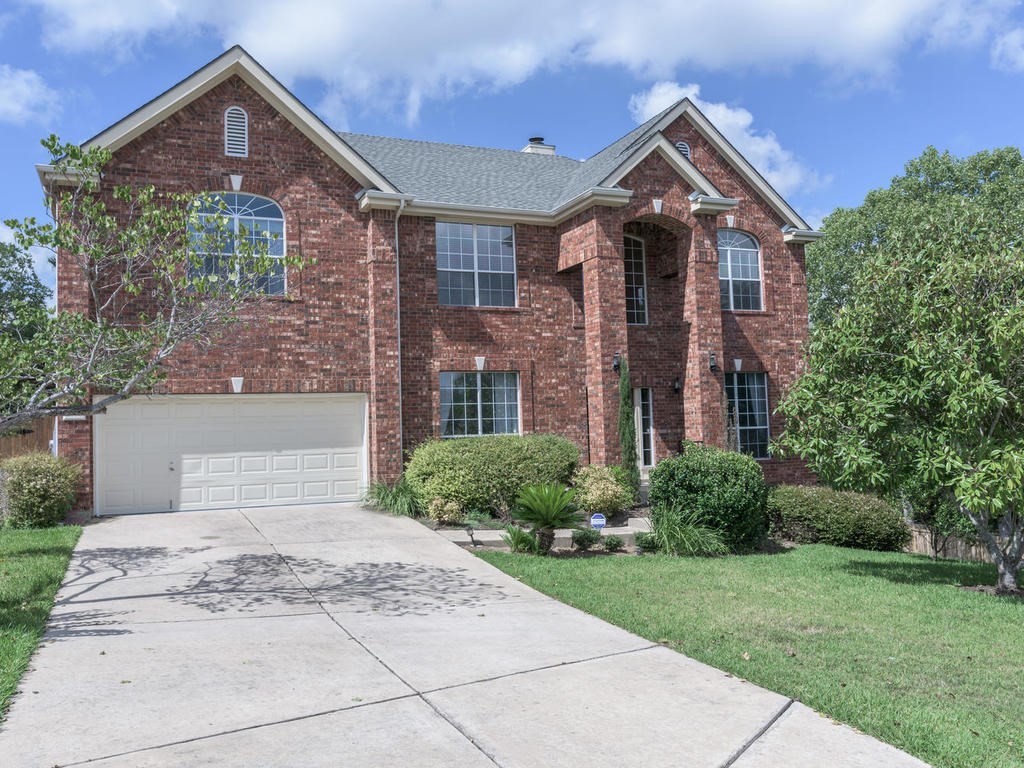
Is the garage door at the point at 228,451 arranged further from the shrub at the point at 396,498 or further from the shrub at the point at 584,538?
the shrub at the point at 584,538

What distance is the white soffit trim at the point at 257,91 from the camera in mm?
15086

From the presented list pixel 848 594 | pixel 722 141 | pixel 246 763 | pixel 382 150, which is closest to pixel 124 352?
Result: pixel 246 763

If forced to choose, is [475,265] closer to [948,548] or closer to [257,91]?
[257,91]

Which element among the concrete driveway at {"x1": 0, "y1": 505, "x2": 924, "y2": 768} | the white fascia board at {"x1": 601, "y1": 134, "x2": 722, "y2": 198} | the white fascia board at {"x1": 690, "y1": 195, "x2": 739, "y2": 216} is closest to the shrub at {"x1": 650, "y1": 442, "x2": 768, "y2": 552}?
the concrete driveway at {"x1": 0, "y1": 505, "x2": 924, "y2": 768}

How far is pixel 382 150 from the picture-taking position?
2070 cm

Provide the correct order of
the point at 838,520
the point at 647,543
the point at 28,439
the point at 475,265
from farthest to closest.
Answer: the point at 28,439
the point at 475,265
the point at 838,520
the point at 647,543

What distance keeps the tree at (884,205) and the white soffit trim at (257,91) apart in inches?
890

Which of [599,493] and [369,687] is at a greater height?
[599,493]

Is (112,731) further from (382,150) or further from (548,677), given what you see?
(382,150)

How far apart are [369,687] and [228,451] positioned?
1094cm

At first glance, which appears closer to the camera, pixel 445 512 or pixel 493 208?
pixel 445 512

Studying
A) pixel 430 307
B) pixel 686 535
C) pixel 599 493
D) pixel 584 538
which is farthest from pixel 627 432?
pixel 430 307

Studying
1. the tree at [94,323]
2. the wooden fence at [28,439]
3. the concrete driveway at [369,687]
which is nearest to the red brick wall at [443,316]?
the tree at [94,323]

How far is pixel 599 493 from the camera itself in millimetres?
15086
